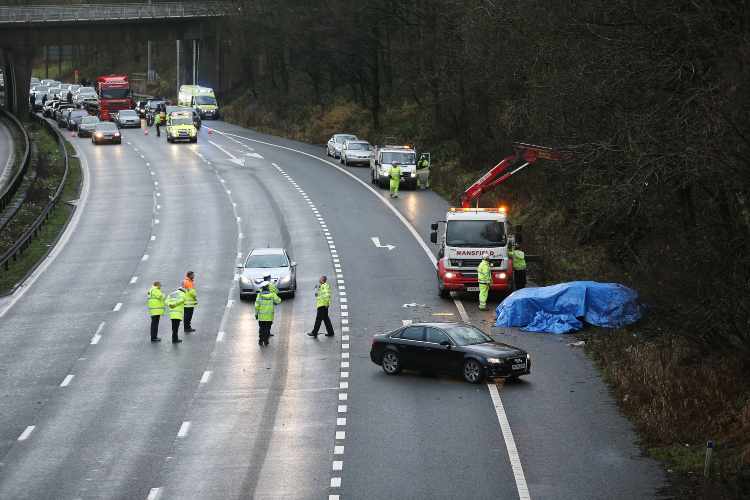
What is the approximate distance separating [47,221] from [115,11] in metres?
63.6

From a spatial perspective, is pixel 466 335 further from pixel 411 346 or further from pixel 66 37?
pixel 66 37

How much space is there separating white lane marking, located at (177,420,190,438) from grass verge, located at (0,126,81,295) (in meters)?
17.4

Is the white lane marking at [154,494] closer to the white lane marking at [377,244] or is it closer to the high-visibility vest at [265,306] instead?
the high-visibility vest at [265,306]

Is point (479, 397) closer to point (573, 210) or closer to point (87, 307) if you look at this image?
point (87, 307)

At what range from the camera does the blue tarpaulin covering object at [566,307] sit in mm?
32469

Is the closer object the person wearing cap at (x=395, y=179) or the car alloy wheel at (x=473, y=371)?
the car alloy wheel at (x=473, y=371)

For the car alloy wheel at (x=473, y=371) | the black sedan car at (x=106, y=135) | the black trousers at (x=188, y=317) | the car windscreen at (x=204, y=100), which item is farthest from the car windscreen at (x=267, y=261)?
the car windscreen at (x=204, y=100)

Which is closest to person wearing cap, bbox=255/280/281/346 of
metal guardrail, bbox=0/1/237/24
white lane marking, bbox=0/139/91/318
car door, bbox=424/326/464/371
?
car door, bbox=424/326/464/371

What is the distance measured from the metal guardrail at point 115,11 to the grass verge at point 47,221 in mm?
31218

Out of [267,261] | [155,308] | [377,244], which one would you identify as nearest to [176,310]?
[155,308]

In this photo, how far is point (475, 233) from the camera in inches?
1463

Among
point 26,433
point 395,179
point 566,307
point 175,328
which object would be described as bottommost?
point 26,433

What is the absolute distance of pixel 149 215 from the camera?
5334 centimetres

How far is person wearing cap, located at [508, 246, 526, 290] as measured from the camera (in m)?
37.8
